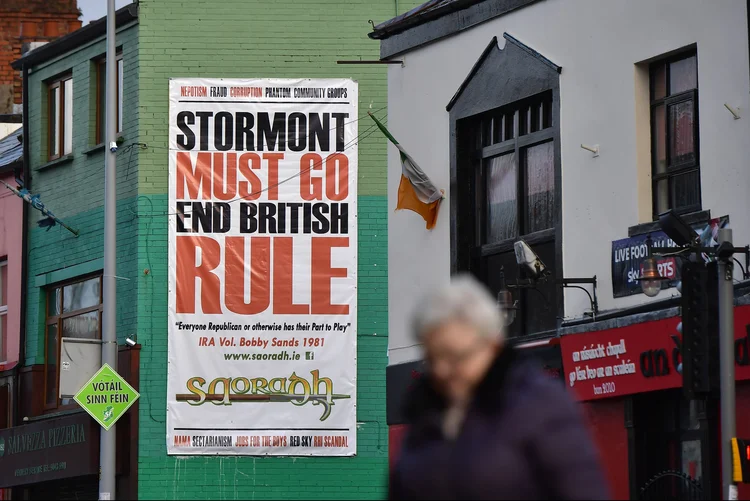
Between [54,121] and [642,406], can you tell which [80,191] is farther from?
[642,406]

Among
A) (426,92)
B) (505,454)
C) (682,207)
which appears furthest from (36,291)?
(505,454)

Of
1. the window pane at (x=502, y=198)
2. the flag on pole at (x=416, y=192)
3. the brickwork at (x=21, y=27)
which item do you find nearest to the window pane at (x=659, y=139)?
the window pane at (x=502, y=198)

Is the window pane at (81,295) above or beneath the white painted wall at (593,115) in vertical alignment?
beneath

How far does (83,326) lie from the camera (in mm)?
25094

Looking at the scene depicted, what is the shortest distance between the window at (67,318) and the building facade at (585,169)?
7.29 m

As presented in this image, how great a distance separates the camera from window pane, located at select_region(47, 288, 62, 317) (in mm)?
25781

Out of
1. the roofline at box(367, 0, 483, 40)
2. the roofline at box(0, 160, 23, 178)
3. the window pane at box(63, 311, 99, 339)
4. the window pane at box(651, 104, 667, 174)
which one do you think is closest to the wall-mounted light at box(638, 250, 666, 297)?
the window pane at box(651, 104, 667, 174)

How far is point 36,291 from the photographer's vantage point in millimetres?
26047

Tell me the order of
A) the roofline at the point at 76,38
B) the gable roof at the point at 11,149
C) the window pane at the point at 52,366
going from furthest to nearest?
the gable roof at the point at 11,149 < the window pane at the point at 52,366 < the roofline at the point at 76,38

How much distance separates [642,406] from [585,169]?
9.03 ft

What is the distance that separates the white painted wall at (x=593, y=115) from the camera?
13.9 meters

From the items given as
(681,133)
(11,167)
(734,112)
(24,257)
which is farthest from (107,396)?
(734,112)

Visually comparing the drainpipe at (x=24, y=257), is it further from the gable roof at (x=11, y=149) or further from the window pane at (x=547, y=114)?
the window pane at (x=547, y=114)

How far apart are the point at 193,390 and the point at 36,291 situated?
4876 millimetres
